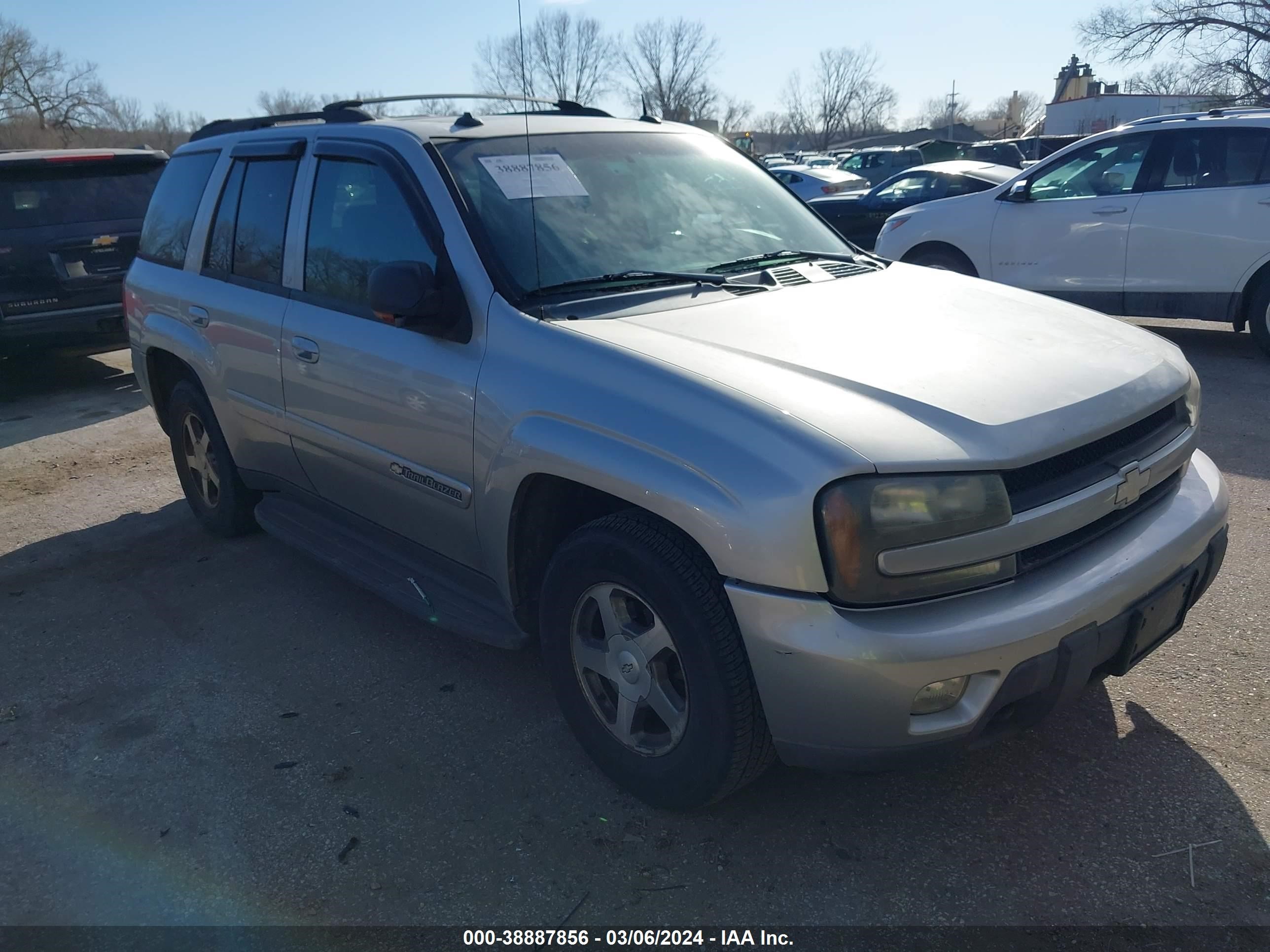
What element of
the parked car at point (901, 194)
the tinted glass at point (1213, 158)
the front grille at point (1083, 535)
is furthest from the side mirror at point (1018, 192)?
the front grille at point (1083, 535)

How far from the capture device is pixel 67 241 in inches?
318

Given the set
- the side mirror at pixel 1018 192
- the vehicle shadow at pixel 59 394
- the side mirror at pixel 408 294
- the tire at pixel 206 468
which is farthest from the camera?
the side mirror at pixel 1018 192

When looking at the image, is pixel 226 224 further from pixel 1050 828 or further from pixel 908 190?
pixel 908 190

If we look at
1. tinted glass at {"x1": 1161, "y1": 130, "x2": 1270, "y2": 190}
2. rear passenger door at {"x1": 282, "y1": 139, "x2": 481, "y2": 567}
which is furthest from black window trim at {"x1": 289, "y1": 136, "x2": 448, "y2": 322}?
tinted glass at {"x1": 1161, "y1": 130, "x2": 1270, "y2": 190}

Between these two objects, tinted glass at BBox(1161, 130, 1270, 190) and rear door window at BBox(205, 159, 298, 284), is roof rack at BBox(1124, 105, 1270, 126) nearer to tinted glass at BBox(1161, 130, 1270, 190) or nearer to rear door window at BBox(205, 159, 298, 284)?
tinted glass at BBox(1161, 130, 1270, 190)

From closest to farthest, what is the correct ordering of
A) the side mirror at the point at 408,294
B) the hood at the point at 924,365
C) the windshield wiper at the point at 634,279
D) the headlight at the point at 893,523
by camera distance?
the headlight at the point at 893,523, the hood at the point at 924,365, the side mirror at the point at 408,294, the windshield wiper at the point at 634,279

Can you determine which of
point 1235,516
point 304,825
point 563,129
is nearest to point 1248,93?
point 1235,516

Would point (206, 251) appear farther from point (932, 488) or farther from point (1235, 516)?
point (1235, 516)

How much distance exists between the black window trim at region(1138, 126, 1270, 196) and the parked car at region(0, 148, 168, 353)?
781 centimetres

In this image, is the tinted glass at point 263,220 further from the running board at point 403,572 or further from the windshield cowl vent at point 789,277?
the windshield cowl vent at point 789,277

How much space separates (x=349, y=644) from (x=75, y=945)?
5.15 feet

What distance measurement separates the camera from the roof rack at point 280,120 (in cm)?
403

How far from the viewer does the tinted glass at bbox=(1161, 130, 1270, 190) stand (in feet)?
24.0

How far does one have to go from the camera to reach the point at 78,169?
820 centimetres
